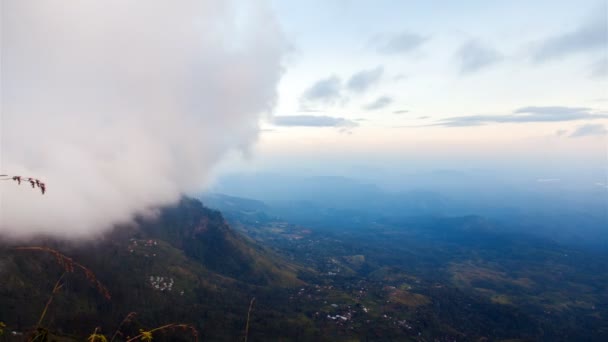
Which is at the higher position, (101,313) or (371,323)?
(101,313)

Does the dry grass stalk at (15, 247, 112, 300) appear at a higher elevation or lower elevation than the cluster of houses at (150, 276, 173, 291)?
higher

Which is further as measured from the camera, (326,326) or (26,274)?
(326,326)

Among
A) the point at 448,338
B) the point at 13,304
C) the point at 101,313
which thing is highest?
the point at 13,304

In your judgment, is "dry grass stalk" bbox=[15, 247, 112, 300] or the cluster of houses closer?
"dry grass stalk" bbox=[15, 247, 112, 300]

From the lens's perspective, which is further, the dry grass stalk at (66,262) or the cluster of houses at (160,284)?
the cluster of houses at (160,284)

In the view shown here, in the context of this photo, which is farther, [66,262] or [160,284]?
[160,284]

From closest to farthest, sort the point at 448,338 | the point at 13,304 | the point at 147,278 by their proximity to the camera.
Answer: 1. the point at 13,304
2. the point at 448,338
3. the point at 147,278

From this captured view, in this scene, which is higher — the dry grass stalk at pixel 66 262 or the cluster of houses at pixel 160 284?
the dry grass stalk at pixel 66 262

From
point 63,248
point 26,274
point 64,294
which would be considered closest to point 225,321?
point 64,294

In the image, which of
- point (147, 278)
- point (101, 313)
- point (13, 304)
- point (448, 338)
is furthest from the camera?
point (147, 278)

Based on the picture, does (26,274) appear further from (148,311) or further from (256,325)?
(256,325)

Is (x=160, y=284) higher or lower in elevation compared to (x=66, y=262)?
lower
